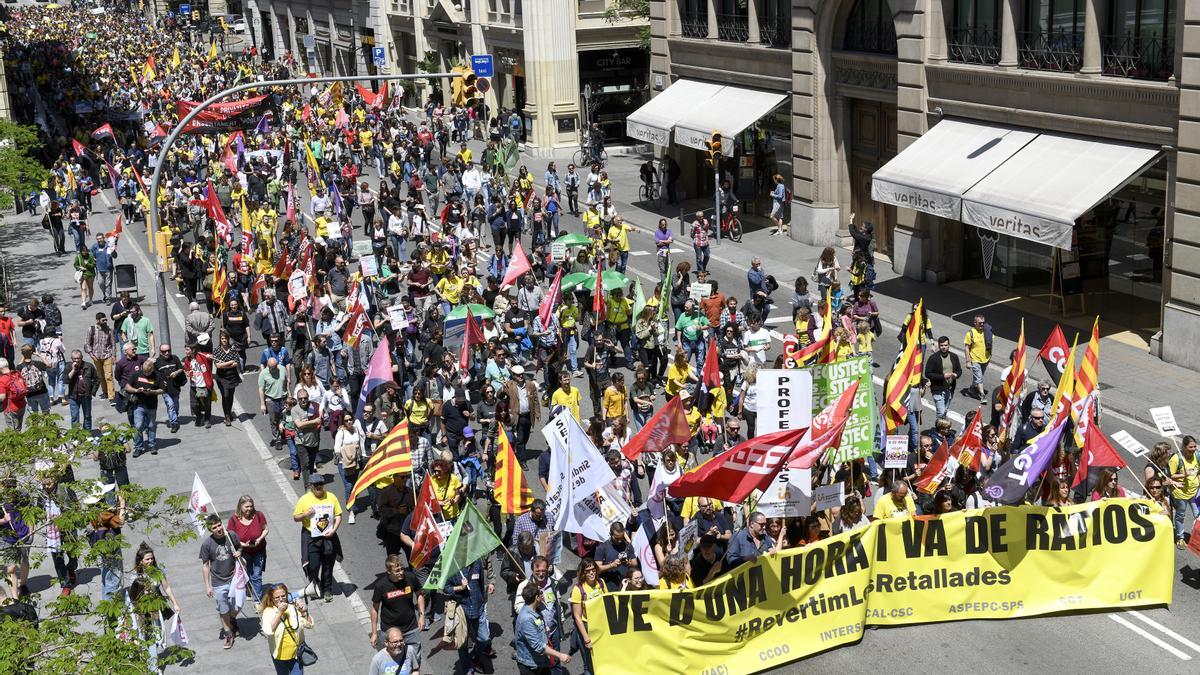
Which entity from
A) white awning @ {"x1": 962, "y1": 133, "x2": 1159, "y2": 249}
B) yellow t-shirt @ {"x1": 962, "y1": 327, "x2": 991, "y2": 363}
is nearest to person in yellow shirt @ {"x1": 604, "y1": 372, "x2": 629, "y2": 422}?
yellow t-shirt @ {"x1": 962, "y1": 327, "x2": 991, "y2": 363}

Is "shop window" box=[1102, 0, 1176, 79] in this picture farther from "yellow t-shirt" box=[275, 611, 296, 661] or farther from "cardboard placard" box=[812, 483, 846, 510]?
"yellow t-shirt" box=[275, 611, 296, 661]

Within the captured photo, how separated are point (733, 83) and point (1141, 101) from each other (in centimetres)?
1698

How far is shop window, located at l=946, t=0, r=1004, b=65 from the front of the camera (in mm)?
31094

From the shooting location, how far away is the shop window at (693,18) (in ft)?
144

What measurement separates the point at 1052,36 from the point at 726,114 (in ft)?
42.7

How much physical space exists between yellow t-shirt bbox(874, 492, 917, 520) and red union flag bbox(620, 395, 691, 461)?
2.70 m

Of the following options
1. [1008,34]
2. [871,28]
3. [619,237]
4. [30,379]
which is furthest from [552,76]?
[30,379]

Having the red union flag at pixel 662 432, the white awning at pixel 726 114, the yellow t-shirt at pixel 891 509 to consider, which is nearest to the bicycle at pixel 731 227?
the white awning at pixel 726 114

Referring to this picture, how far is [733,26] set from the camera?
42344 millimetres

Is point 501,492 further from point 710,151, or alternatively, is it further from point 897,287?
point 710,151

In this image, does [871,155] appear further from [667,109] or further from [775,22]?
[667,109]

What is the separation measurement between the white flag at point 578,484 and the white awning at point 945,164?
1554cm

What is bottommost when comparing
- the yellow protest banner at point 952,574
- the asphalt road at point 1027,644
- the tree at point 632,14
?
the asphalt road at point 1027,644

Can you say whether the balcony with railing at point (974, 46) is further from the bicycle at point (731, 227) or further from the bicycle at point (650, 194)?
the bicycle at point (650, 194)
